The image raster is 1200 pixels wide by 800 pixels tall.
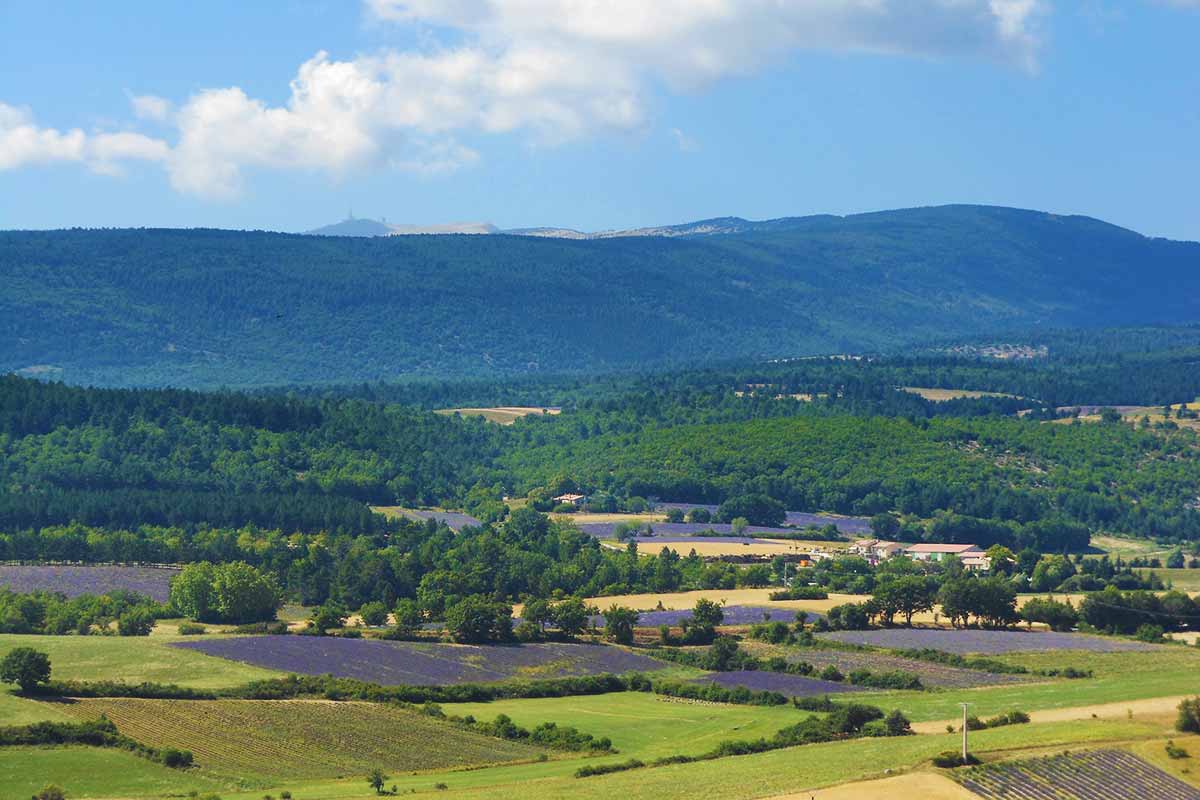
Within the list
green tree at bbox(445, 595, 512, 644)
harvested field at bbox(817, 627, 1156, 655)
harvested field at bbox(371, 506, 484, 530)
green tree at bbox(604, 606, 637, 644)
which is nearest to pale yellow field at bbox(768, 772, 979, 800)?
harvested field at bbox(817, 627, 1156, 655)

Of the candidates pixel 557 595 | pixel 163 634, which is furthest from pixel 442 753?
pixel 557 595

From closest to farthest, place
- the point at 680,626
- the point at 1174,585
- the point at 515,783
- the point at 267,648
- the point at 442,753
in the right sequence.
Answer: the point at 515,783
the point at 442,753
the point at 267,648
the point at 680,626
the point at 1174,585

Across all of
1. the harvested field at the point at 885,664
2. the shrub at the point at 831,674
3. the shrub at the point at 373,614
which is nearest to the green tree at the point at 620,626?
the harvested field at the point at 885,664

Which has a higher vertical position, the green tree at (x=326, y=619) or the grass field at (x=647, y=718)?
the green tree at (x=326, y=619)

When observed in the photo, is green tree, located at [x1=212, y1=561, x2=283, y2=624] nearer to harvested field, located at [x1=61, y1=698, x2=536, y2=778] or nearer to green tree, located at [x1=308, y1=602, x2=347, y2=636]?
green tree, located at [x1=308, y1=602, x2=347, y2=636]

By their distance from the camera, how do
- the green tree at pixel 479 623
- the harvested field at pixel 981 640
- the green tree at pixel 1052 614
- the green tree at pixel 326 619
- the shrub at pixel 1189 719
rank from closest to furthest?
the shrub at pixel 1189 719
the green tree at pixel 479 623
the harvested field at pixel 981 640
the green tree at pixel 326 619
the green tree at pixel 1052 614

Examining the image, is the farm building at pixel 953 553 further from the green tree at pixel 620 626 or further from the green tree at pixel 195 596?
the green tree at pixel 195 596

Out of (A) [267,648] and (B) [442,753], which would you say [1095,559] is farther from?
(B) [442,753]
